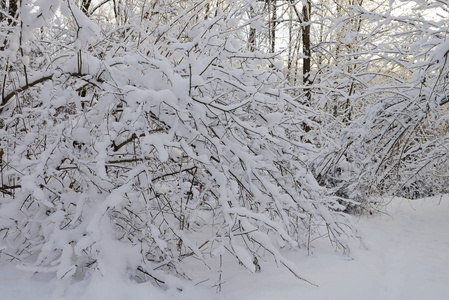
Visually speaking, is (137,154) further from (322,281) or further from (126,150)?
(322,281)

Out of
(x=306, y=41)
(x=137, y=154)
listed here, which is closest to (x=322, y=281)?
(x=137, y=154)

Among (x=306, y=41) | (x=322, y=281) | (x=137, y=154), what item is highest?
(x=306, y=41)

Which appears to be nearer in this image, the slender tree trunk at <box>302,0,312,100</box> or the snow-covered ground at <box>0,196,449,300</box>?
the snow-covered ground at <box>0,196,449,300</box>

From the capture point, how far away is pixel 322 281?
2.98 m

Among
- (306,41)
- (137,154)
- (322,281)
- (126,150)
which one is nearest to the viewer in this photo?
(322,281)

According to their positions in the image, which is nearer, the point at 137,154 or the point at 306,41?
the point at 137,154

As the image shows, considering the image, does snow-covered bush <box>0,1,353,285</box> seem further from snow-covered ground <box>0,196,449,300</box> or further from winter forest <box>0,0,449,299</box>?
snow-covered ground <box>0,196,449,300</box>

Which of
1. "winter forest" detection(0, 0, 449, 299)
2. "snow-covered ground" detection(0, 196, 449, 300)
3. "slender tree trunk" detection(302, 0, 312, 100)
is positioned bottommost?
"snow-covered ground" detection(0, 196, 449, 300)

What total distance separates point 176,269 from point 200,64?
1.54 meters

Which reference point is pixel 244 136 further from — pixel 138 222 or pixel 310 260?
pixel 310 260

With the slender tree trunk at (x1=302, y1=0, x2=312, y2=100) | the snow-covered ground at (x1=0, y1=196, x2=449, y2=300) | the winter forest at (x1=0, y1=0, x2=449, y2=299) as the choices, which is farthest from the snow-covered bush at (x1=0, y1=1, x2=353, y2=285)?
the slender tree trunk at (x1=302, y1=0, x2=312, y2=100)

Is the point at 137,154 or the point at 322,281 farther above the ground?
the point at 137,154

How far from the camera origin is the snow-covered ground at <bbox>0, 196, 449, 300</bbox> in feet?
8.20

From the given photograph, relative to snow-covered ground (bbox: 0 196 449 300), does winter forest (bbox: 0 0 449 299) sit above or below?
above
